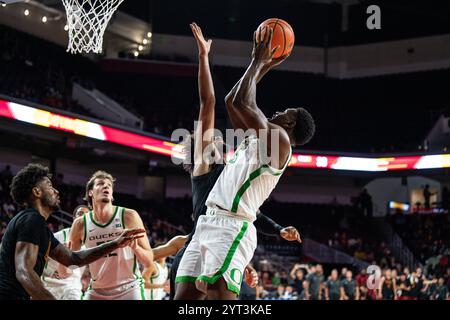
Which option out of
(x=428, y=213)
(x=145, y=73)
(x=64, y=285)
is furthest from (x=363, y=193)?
(x=64, y=285)

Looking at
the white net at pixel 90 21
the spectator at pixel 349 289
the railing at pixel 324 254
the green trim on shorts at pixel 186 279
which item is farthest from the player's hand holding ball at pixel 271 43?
the railing at pixel 324 254

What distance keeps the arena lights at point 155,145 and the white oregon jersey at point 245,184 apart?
11280mm

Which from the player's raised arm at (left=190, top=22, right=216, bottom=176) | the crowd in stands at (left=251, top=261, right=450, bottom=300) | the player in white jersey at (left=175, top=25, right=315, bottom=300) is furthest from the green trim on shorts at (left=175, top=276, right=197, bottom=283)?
the crowd in stands at (left=251, top=261, right=450, bottom=300)

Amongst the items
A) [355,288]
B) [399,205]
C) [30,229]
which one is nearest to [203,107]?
[30,229]

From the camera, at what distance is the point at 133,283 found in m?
6.15

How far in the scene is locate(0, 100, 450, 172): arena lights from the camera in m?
18.0

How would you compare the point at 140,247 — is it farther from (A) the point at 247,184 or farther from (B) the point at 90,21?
(B) the point at 90,21

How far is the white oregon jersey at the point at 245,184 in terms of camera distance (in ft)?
14.5

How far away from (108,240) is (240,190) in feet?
6.92

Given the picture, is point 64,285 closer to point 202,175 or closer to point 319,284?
point 202,175

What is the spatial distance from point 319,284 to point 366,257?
244 inches

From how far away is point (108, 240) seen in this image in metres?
6.15

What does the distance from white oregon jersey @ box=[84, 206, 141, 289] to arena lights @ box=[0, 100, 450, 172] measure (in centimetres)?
962

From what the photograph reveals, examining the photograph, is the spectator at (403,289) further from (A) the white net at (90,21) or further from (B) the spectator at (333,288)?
(A) the white net at (90,21)
